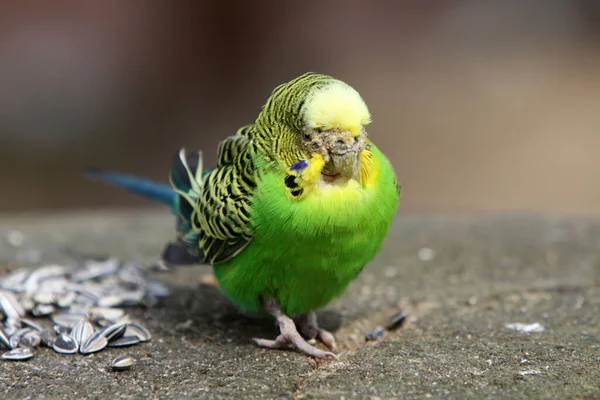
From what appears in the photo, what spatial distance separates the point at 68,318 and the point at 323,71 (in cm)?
728

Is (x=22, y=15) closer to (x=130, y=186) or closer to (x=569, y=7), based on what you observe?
(x=130, y=186)

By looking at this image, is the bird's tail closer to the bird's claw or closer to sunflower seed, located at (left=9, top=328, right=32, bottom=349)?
the bird's claw

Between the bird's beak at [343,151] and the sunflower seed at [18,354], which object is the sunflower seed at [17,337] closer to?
the sunflower seed at [18,354]

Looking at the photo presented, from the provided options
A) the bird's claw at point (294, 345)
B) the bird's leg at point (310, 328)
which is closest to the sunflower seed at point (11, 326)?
the bird's claw at point (294, 345)

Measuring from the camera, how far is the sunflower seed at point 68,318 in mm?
3284

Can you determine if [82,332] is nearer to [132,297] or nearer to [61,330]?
[61,330]

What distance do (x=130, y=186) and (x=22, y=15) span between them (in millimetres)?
5981

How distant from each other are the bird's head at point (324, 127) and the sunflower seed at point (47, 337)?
4.33 feet

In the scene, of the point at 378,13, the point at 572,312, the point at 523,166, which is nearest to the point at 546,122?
the point at 523,166

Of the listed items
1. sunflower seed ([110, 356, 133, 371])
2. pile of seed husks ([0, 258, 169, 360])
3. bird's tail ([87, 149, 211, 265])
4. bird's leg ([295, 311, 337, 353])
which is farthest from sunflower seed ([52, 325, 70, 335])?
bird's leg ([295, 311, 337, 353])

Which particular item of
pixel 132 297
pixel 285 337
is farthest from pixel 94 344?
pixel 285 337

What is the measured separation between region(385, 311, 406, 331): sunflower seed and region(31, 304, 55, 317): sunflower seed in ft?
5.27

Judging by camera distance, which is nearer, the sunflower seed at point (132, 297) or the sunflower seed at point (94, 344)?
the sunflower seed at point (94, 344)

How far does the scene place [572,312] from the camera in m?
3.44
